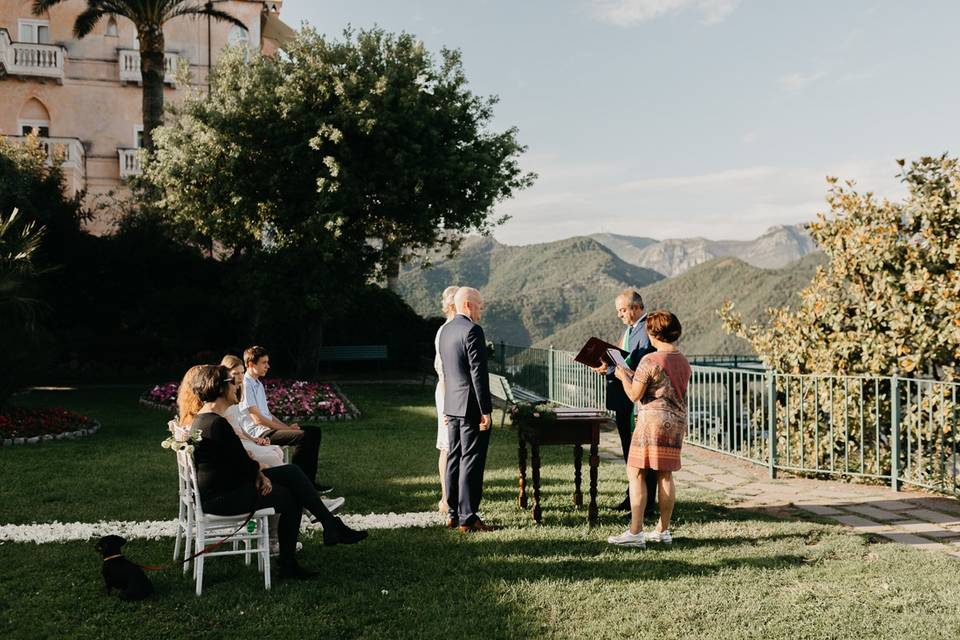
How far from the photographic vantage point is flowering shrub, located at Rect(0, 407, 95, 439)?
1260 cm

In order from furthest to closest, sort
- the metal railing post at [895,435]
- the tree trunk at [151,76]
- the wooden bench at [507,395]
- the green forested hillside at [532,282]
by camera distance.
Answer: the green forested hillside at [532,282] → the tree trunk at [151,76] → the metal railing post at [895,435] → the wooden bench at [507,395]

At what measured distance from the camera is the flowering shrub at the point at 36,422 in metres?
12.6

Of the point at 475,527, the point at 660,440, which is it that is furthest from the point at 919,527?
the point at 475,527

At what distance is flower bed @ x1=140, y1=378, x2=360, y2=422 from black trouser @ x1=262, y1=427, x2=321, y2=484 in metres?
6.82

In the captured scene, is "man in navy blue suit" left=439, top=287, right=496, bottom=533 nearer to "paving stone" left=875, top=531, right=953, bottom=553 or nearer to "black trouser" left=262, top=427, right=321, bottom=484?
"black trouser" left=262, top=427, right=321, bottom=484

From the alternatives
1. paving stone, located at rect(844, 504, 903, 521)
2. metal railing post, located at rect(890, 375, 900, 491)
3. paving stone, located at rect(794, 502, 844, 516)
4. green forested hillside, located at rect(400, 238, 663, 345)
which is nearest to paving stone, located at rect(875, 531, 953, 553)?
paving stone, located at rect(844, 504, 903, 521)

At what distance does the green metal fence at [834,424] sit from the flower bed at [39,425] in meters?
9.81

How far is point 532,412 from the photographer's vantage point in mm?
7023

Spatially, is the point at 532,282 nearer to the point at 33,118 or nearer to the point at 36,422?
the point at 33,118

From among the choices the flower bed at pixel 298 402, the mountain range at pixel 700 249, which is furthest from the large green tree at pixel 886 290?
the mountain range at pixel 700 249

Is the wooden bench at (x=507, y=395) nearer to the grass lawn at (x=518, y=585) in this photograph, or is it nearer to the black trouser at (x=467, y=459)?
the black trouser at (x=467, y=459)

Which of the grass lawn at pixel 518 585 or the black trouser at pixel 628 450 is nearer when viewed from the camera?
the grass lawn at pixel 518 585

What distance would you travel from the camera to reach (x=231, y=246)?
2250 centimetres

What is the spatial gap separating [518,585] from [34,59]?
118 ft
